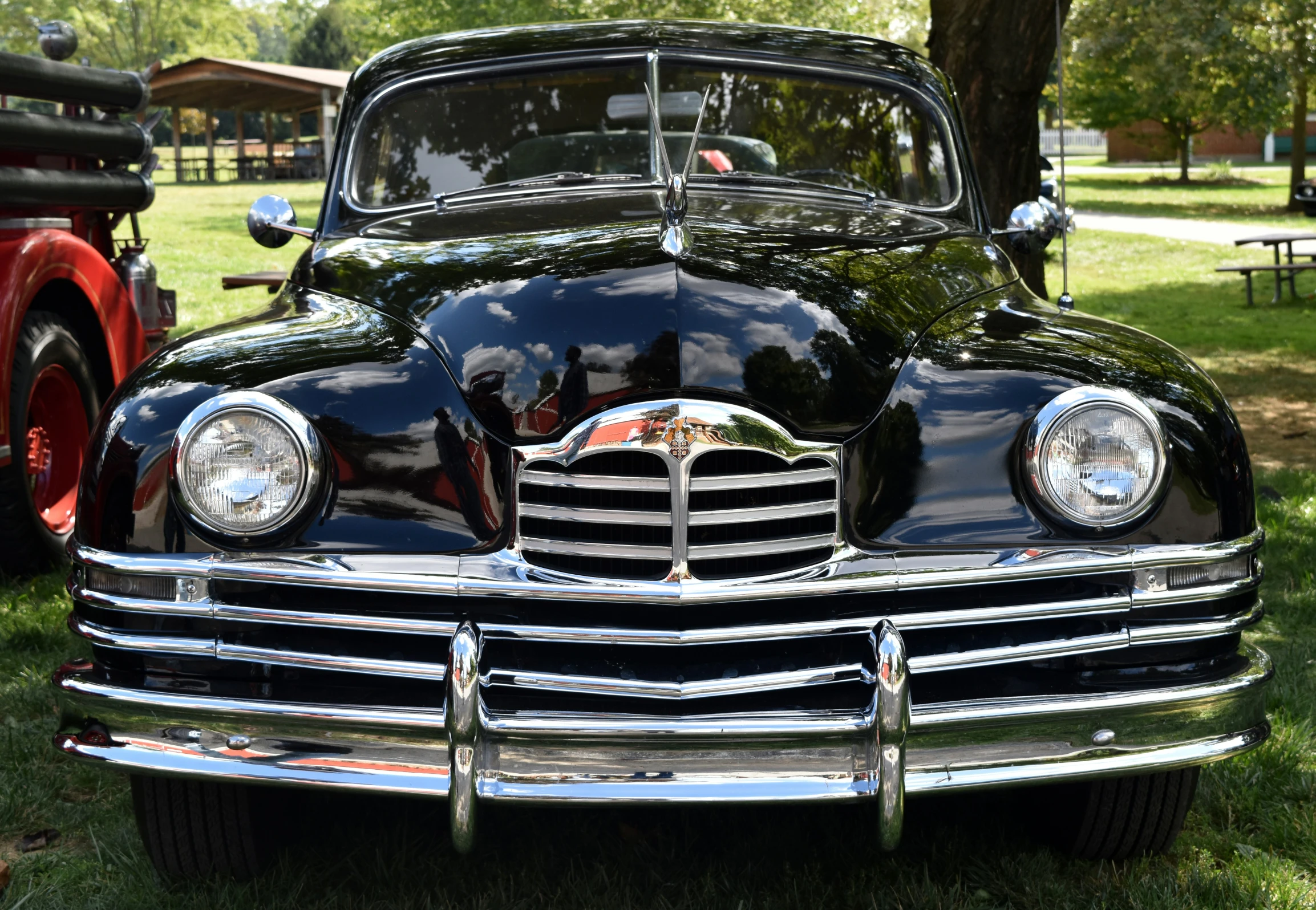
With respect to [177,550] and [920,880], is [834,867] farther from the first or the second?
[177,550]

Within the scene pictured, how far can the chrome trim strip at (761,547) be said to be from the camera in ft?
7.72

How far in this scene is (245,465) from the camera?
240 cm

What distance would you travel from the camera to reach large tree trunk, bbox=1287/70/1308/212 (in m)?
24.2

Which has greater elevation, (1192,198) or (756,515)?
(1192,198)

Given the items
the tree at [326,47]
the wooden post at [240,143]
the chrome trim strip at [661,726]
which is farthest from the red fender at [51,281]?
the tree at [326,47]

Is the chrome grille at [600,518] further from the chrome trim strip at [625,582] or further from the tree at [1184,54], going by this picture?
the tree at [1184,54]

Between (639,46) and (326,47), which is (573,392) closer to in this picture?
(639,46)

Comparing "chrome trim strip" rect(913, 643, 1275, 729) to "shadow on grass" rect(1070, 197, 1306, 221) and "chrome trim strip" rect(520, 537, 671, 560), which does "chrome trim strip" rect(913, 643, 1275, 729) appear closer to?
"chrome trim strip" rect(520, 537, 671, 560)

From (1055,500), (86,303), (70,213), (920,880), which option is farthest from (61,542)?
(1055,500)

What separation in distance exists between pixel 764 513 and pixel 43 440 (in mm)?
3796

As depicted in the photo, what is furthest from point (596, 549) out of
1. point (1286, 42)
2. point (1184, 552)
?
point (1286, 42)

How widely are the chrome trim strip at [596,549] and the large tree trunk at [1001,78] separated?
16.0 feet

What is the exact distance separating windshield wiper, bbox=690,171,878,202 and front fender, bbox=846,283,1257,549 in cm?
110

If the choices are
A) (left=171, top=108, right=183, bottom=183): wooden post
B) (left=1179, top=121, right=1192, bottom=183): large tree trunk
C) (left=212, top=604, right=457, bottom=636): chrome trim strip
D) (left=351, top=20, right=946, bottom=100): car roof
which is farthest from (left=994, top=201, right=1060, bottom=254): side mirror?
(left=171, top=108, right=183, bottom=183): wooden post
